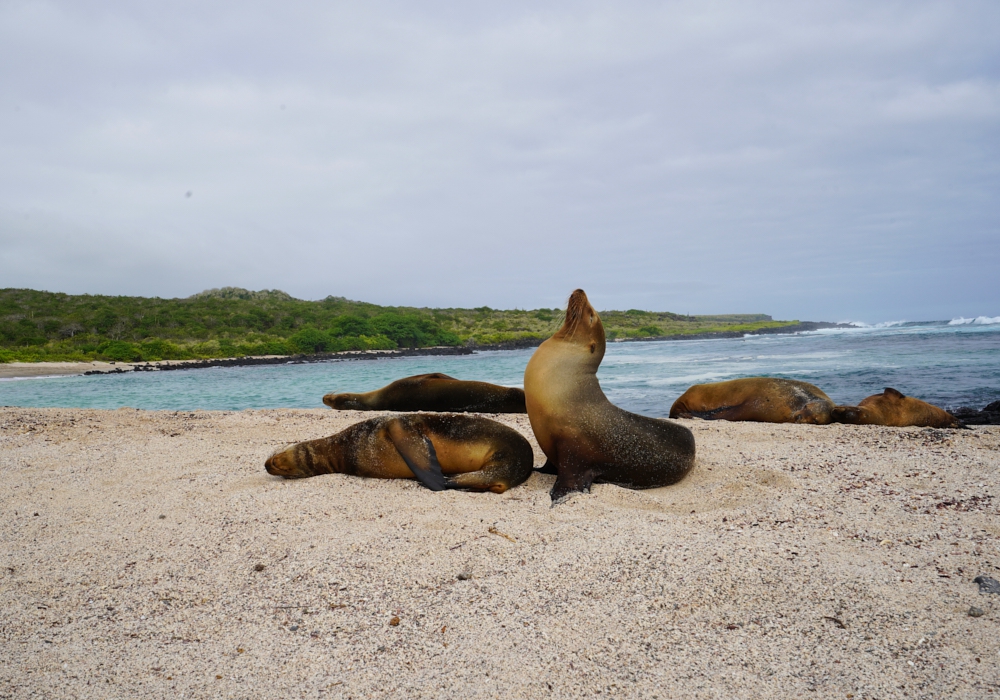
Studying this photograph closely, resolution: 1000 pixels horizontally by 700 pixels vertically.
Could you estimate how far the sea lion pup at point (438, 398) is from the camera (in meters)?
8.95

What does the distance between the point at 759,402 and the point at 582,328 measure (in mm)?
4841

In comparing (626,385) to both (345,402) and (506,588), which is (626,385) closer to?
(345,402)

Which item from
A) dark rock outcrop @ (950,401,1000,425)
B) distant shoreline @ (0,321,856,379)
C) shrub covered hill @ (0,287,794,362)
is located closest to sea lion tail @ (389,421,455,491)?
dark rock outcrop @ (950,401,1000,425)

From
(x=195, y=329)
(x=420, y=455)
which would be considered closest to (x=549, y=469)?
(x=420, y=455)

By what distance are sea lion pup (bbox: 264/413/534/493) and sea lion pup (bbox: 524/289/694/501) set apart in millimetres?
316

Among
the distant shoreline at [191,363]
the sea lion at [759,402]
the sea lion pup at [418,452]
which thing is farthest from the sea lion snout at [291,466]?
the distant shoreline at [191,363]

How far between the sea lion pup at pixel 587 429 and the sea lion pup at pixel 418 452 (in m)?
0.32

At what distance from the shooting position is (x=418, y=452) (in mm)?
4855

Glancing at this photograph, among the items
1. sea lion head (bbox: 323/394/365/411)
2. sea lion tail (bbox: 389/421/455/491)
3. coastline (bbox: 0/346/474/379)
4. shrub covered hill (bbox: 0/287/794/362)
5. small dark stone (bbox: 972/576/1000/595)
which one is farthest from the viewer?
shrub covered hill (bbox: 0/287/794/362)

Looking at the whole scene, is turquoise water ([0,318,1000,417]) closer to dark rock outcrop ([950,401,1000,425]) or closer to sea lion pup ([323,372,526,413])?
dark rock outcrop ([950,401,1000,425])

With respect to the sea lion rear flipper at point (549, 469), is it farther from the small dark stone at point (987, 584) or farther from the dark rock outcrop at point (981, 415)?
the dark rock outcrop at point (981, 415)

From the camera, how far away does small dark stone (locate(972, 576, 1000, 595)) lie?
2660 millimetres

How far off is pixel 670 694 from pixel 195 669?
67.2 inches

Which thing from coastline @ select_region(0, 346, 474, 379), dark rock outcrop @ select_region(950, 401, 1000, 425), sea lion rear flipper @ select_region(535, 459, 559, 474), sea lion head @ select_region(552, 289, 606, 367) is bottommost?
coastline @ select_region(0, 346, 474, 379)
